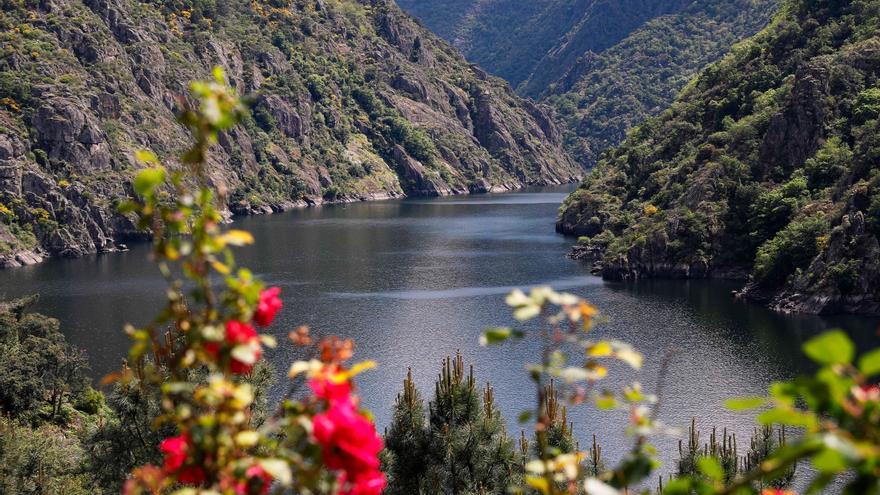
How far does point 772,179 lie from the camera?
423 ft

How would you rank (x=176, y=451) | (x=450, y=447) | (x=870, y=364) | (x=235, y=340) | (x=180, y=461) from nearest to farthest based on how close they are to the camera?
(x=870, y=364) → (x=235, y=340) → (x=180, y=461) → (x=176, y=451) → (x=450, y=447)

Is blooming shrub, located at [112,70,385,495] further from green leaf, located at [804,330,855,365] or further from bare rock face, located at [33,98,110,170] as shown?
bare rock face, located at [33,98,110,170]

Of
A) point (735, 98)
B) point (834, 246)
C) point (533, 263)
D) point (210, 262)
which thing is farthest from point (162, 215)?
point (735, 98)

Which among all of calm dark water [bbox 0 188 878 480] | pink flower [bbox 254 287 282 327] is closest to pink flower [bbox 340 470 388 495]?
pink flower [bbox 254 287 282 327]

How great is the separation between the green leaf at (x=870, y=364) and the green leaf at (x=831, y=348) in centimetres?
11

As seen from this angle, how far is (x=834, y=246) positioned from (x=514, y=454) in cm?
7744

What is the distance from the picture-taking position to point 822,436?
166 inches

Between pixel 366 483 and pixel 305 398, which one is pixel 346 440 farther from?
pixel 305 398

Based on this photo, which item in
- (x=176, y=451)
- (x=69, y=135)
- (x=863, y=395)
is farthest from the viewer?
(x=69, y=135)

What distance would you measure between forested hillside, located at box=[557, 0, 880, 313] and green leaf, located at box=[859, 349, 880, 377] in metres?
99.0

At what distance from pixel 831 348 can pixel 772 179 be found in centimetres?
13217

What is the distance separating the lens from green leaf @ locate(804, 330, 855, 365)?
427 centimetres

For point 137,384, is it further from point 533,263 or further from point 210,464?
point 533,263

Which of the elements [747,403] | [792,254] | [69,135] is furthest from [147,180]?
[69,135]
